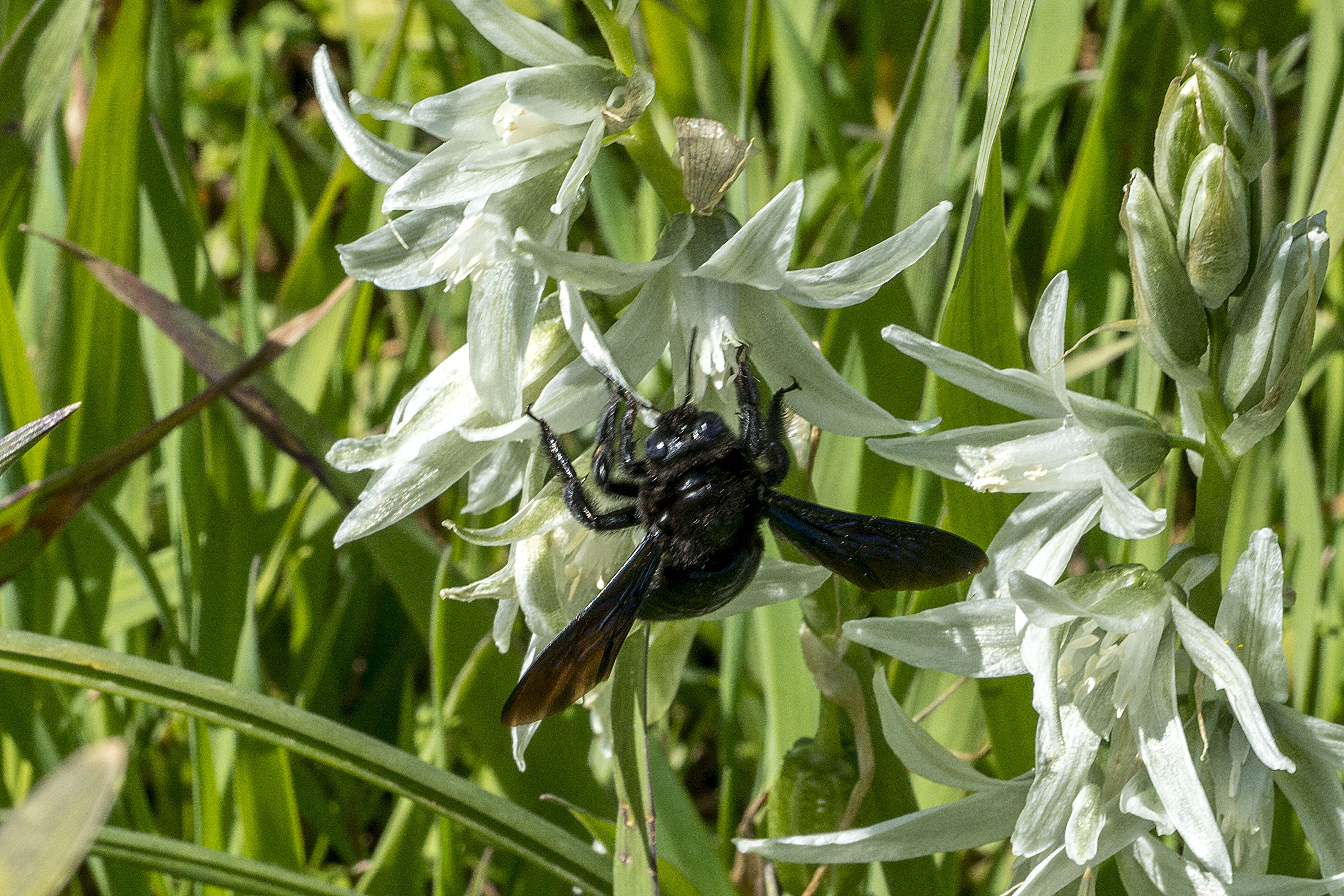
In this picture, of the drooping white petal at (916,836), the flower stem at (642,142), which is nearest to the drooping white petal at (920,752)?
the drooping white petal at (916,836)

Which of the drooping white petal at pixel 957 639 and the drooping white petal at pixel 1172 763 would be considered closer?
the drooping white petal at pixel 1172 763

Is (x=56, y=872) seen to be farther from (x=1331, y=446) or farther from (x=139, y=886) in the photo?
(x=1331, y=446)

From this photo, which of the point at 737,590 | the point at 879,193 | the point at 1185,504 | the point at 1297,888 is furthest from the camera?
the point at 1185,504

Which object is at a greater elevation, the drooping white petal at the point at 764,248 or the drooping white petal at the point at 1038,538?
the drooping white petal at the point at 764,248

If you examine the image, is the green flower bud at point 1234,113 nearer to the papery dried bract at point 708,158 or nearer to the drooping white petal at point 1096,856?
the papery dried bract at point 708,158

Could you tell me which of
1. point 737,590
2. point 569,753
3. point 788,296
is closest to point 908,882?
point 737,590

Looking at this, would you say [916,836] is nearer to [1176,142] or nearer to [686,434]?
[686,434]
